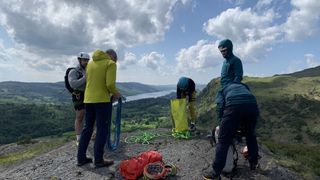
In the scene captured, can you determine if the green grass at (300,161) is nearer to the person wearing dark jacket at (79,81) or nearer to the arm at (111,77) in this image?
the arm at (111,77)

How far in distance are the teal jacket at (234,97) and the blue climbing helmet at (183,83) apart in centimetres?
545

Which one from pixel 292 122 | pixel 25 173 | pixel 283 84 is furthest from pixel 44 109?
pixel 25 173

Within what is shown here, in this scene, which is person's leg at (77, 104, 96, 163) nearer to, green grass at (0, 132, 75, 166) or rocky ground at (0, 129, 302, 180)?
rocky ground at (0, 129, 302, 180)

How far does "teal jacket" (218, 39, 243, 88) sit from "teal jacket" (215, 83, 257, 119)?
61 centimetres

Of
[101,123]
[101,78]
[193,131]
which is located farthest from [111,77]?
[193,131]

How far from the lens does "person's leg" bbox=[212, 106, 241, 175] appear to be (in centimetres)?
834

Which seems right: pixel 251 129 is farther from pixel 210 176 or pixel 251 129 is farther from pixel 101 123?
pixel 101 123

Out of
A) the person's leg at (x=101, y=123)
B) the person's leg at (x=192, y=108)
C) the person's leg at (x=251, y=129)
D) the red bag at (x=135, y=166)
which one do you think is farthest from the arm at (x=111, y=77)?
the person's leg at (x=192, y=108)

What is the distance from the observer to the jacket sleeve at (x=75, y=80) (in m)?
11.3

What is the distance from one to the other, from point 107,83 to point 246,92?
360 centimetres

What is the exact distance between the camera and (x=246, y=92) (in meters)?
8.50

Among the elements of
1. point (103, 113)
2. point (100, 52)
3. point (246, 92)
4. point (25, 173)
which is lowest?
point (25, 173)

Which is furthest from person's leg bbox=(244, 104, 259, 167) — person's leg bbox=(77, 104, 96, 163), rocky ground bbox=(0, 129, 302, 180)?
person's leg bbox=(77, 104, 96, 163)

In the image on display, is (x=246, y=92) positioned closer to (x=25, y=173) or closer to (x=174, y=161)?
(x=174, y=161)
